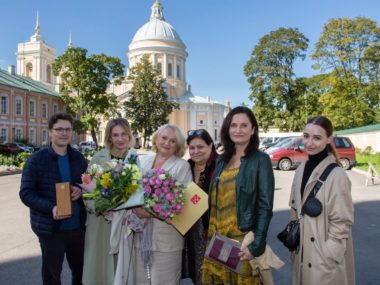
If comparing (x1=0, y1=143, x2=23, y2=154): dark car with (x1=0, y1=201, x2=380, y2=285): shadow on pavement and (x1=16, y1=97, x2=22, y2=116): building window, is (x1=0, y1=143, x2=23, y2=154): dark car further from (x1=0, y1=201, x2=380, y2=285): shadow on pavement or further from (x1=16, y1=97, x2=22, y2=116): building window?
(x1=0, y1=201, x2=380, y2=285): shadow on pavement

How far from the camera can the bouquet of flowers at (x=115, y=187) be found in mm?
3145

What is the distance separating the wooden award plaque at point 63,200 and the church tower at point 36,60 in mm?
63281

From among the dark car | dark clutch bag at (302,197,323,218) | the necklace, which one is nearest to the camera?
dark clutch bag at (302,197,323,218)

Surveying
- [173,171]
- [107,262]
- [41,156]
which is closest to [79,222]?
[107,262]

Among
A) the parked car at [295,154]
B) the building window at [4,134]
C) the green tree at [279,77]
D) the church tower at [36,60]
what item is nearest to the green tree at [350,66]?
the green tree at [279,77]

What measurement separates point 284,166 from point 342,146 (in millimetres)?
3269

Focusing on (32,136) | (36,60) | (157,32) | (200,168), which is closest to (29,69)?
(36,60)

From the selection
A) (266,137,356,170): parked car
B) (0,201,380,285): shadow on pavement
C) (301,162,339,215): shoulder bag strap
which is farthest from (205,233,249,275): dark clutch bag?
(266,137,356,170): parked car

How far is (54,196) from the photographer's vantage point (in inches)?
142

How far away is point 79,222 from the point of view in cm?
384

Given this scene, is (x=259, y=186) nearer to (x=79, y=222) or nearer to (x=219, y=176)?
(x=219, y=176)

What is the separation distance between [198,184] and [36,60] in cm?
6627

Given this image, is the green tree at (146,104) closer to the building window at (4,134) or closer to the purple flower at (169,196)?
the building window at (4,134)

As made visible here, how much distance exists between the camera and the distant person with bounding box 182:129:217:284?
11.7 feet
